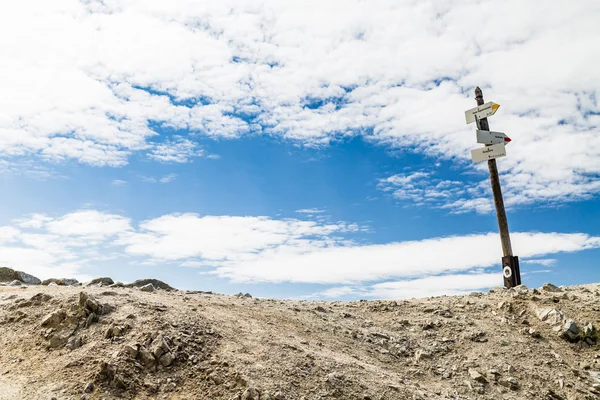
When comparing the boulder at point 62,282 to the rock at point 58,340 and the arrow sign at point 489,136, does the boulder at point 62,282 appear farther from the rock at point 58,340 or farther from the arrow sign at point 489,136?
the arrow sign at point 489,136

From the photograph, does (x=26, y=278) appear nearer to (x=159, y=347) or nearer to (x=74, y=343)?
(x=74, y=343)

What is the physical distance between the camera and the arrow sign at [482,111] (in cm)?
1429

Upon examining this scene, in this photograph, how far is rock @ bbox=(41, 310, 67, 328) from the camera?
870 centimetres

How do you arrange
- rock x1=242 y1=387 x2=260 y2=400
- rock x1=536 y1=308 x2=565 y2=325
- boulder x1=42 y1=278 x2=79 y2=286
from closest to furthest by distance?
rock x1=242 y1=387 x2=260 y2=400, rock x1=536 y1=308 x2=565 y2=325, boulder x1=42 y1=278 x2=79 y2=286

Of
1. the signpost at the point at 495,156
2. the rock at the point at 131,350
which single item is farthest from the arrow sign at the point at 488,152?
the rock at the point at 131,350

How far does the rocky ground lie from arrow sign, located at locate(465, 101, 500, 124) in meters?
5.51

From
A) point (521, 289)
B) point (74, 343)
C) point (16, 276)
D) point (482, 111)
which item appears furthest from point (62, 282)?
point (482, 111)

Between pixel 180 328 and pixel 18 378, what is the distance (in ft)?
8.24

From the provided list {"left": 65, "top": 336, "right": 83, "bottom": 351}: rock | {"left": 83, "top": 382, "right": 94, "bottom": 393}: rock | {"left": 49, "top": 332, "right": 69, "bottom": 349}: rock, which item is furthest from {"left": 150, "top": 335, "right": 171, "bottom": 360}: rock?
{"left": 49, "top": 332, "right": 69, "bottom": 349}: rock

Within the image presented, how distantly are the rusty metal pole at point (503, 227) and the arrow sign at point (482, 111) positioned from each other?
0.15 metres

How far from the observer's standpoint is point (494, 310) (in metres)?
11.4

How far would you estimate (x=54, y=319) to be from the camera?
28.7ft

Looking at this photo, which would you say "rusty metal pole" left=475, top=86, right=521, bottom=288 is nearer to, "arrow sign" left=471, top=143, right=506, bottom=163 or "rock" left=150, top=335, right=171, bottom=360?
"arrow sign" left=471, top=143, right=506, bottom=163

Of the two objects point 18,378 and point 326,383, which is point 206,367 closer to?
point 326,383
